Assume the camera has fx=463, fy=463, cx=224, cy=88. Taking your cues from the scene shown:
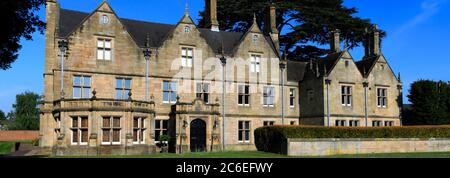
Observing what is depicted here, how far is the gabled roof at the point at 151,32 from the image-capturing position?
2955 cm

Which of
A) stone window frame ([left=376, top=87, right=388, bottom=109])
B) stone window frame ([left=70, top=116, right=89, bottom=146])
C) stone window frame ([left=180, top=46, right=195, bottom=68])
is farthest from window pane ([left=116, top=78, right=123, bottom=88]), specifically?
stone window frame ([left=376, top=87, right=388, bottom=109])

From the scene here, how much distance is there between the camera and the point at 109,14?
97.5 ft

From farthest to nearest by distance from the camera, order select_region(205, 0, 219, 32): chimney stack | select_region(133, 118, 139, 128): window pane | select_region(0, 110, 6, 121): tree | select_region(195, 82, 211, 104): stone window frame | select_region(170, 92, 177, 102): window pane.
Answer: select_region(0, 110, 6, 121): tree < select_region(205, 0, 219, 32): chimney stack < select_region(195, 82, 211, 104): stone window frame < select_region(170, 92, 177, 102): window pane < select_region(133, 118, 139, 128): window pane

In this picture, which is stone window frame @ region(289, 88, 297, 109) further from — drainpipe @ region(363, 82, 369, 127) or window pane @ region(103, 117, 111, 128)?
window pane @ region(103, 117, 111, 128)

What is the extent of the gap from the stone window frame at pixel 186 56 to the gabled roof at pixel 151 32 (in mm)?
1440

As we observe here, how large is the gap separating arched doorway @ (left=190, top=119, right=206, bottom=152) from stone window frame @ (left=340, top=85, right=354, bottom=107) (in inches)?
454

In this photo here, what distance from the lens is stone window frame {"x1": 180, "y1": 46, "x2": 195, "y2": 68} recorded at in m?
31.9

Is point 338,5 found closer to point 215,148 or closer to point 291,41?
point 291,41

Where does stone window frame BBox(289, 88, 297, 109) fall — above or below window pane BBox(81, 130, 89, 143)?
above

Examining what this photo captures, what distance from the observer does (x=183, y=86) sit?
3172 centimetres

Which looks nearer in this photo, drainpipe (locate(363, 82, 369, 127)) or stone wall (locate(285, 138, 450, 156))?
stone wall (locate(285, 138, 450, 156))

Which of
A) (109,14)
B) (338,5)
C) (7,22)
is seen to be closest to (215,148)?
(109,14)

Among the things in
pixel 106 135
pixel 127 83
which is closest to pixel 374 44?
pixel 127 83
